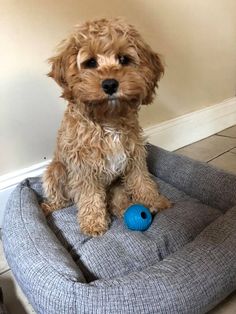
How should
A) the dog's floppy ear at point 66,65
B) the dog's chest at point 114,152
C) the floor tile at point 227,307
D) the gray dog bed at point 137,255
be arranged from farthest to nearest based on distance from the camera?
the dog's chest at point 114,152 < the dog's floppy ear at point 66,65 < the floor tile at point 227,307 < the gray dog bed at point 137,255

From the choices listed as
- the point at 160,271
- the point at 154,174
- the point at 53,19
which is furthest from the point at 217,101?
the point at 160,271

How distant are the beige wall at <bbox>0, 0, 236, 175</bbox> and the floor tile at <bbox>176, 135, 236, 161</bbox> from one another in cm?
30

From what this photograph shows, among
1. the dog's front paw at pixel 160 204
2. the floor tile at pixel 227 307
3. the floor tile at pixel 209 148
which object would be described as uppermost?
the dog's front paw at pixel 160 204

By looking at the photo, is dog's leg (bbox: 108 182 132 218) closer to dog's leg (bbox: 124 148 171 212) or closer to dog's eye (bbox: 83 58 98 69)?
dog's leg (bbox: 124 148 171 212)

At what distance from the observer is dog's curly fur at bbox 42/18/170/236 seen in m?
1.56

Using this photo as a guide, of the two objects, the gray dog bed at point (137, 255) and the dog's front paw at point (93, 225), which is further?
the dog's front paw at point (93, 225)

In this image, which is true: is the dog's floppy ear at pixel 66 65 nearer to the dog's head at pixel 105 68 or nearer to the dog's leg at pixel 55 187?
the dog's head at pixel 105 68

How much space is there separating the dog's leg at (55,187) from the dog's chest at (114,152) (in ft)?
0.94

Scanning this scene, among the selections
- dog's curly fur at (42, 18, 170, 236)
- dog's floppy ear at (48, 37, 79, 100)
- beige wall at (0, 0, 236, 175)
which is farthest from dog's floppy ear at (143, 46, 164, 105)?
beige wall at (0, 0, 236, 175)

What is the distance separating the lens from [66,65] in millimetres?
1598

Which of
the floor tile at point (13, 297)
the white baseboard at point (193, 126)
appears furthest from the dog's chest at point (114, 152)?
the white baseboard at point (193, 126)

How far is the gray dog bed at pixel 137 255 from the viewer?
1.32m

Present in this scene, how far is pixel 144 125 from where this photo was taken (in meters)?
2.87

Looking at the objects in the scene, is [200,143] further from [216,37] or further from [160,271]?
[160,271]
